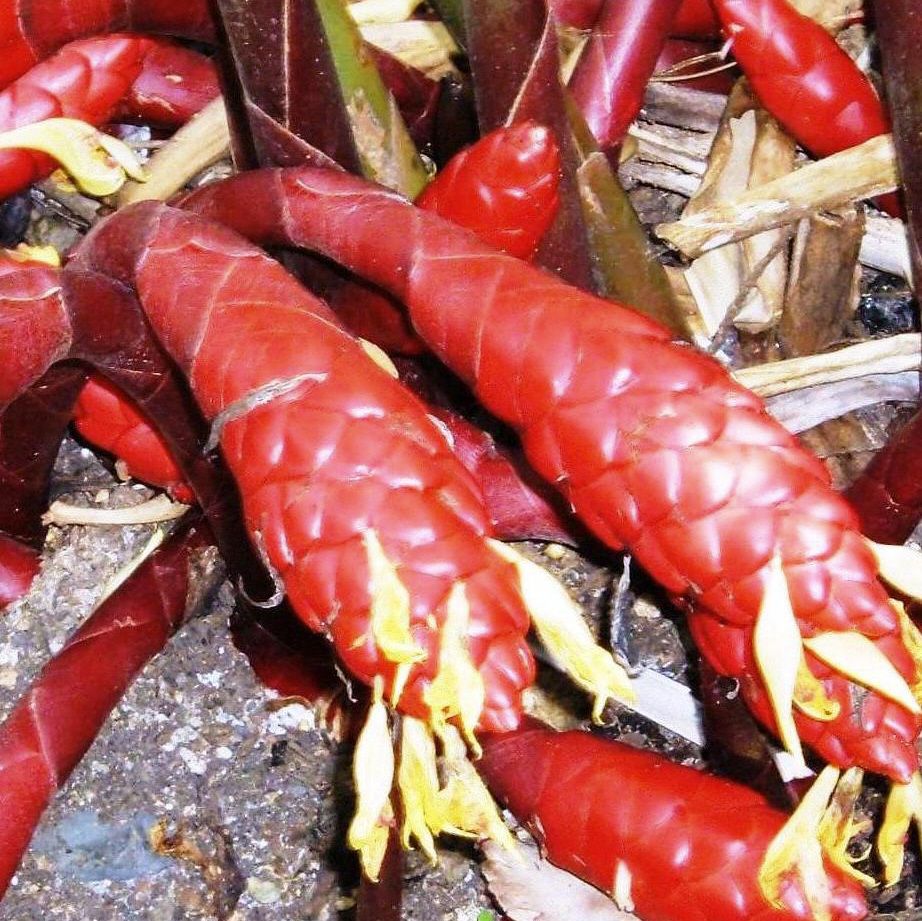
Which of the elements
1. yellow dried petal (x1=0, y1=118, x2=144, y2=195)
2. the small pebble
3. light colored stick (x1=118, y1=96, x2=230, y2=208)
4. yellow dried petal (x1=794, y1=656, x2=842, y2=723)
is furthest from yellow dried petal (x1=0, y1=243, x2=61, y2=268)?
yellow dried petal (x1=794, y1=656, x2=842, y2=723)

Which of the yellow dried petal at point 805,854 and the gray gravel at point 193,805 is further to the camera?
the gray gravel at point 193,805

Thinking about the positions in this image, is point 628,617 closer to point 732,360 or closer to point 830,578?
point 732,360

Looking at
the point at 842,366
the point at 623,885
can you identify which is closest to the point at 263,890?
the point at 623,885

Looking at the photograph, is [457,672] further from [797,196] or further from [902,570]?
[797,196]

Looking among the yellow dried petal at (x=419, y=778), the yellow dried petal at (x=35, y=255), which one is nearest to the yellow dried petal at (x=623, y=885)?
the yellow dried petal at (x=419, y=778)

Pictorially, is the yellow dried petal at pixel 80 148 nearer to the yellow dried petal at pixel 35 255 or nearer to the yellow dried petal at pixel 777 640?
the yellow dried petal at pixel 35 255

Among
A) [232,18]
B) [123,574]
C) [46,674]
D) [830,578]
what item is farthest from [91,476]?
[830,578]
